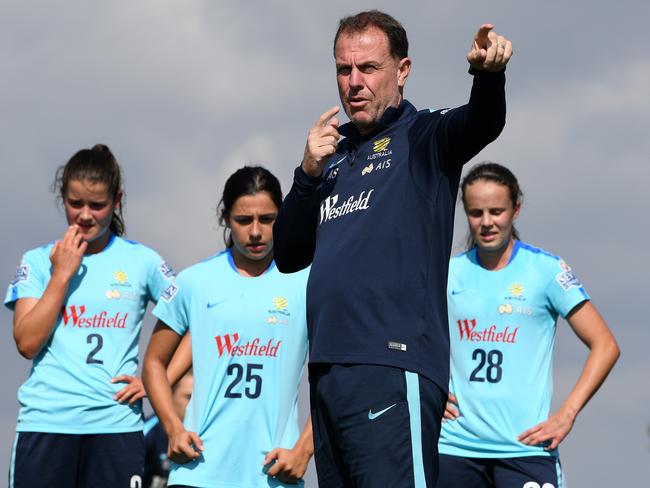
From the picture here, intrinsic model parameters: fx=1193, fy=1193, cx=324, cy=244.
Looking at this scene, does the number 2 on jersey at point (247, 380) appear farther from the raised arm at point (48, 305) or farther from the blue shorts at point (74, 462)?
the raised arm at point (48, 305)

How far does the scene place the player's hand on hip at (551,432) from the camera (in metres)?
7.30

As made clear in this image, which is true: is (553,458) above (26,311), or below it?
below

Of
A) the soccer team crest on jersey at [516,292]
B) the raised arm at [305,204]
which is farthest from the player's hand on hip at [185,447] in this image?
the soccer team crest on jersey at [516,292]

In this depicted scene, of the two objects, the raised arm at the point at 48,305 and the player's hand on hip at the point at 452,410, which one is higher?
the raised arm at the point at 48,305

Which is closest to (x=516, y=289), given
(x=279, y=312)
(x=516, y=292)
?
(x=516, y=292)

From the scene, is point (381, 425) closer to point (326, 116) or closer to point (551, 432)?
point (326, 116)

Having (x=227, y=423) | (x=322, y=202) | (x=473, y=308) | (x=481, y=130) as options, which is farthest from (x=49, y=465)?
(x=481, y=130)

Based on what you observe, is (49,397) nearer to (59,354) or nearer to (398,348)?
(59,354)

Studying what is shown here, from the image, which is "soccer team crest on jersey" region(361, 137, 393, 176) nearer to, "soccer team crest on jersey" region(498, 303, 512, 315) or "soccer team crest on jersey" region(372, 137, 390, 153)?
"soccer team crest on jersey" region(372, 137, 390, 153)

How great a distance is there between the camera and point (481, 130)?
4.23 m

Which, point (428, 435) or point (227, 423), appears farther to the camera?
point (227, 423)

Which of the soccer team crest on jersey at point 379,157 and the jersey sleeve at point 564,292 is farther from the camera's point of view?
the jersey sleeve at point 564,292

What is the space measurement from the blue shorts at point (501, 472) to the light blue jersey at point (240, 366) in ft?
4.64

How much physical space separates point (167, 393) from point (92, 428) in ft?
2.60
